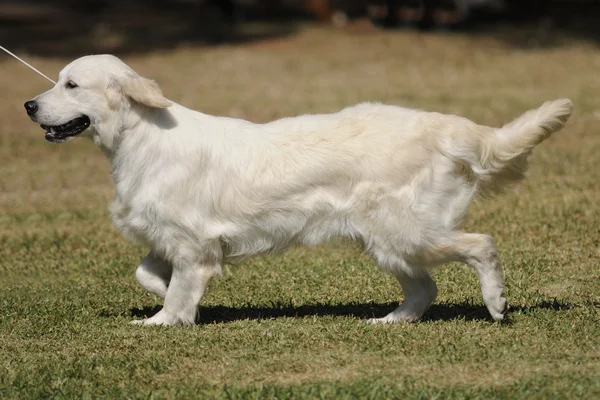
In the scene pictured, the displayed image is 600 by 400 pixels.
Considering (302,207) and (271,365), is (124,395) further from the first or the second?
(302,207)

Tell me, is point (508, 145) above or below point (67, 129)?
below

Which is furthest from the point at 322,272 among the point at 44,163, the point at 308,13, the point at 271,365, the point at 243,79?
the point at 308,13

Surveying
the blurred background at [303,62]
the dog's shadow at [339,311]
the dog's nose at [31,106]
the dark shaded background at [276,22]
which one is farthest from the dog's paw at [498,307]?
the dark shaded background at [276,22]

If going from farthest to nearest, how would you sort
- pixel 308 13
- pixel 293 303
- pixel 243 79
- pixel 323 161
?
pixel 308 13 < pixel 243 79 < pixel 293 303 < pixel 323 161

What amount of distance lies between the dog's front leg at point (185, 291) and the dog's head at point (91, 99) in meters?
1.08

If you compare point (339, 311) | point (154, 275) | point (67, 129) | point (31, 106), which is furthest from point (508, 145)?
point (31, 106)

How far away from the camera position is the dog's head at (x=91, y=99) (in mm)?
6988

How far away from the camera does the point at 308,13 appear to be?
110ft

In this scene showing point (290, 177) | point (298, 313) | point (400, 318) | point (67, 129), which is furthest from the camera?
point (298, 313)

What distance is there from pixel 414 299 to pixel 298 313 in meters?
0.90

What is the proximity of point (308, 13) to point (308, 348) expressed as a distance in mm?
28038

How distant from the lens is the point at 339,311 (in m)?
7.64

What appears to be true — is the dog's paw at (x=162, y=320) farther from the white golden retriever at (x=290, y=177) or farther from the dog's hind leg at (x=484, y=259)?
the dog's hind leg at (x=484, y=259)

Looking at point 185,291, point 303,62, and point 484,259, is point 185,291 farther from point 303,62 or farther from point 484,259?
point 303,62
